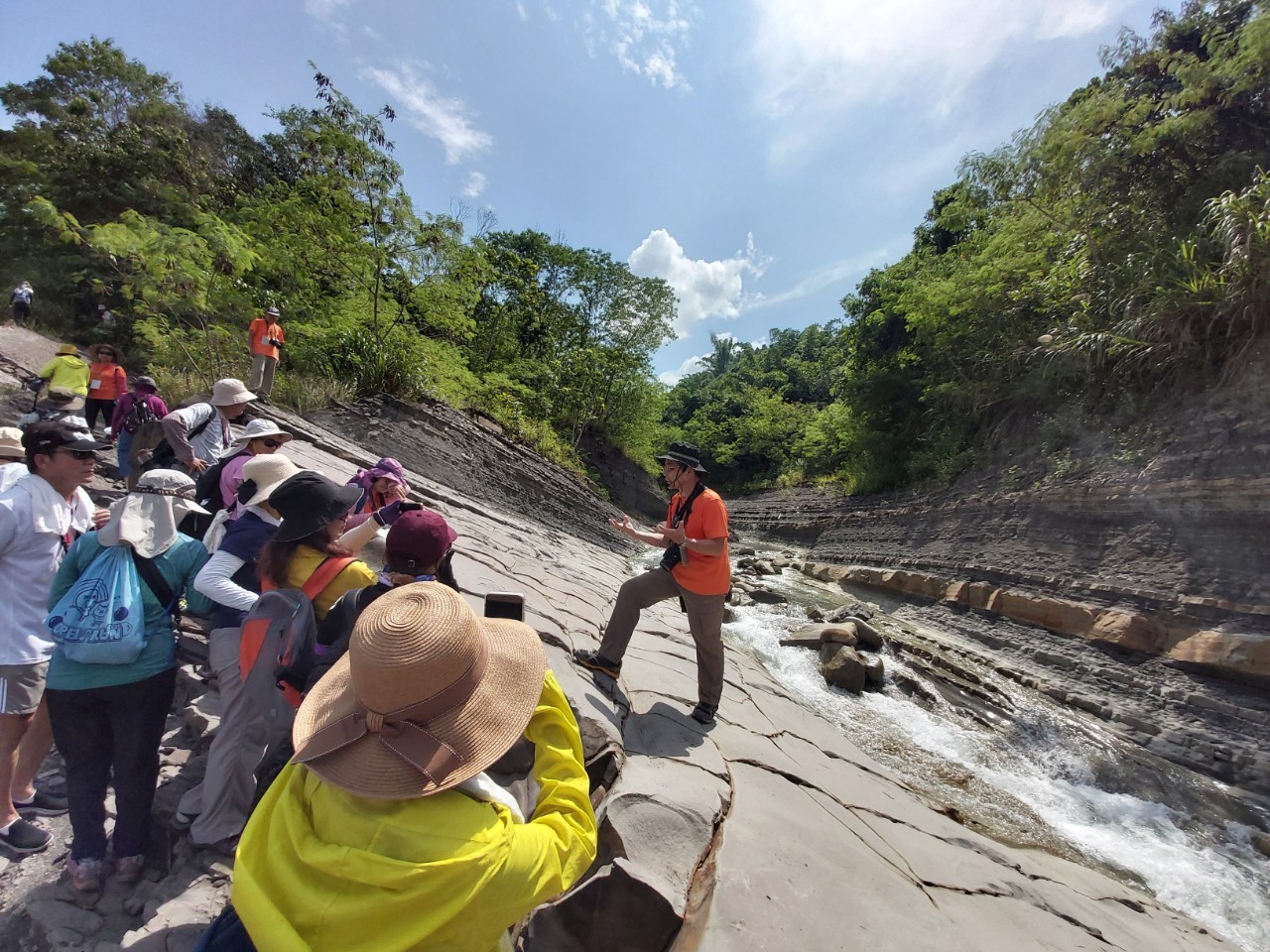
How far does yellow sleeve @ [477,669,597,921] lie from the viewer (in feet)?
3.58

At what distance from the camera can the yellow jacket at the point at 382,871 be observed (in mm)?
943

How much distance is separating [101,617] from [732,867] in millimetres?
2577

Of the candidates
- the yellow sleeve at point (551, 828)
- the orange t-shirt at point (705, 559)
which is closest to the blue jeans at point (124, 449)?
the orange t-shirt at point (705, 559)

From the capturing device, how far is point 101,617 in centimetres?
→ 197

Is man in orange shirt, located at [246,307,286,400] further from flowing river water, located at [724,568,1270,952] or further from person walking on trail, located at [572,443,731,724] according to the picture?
flowing river water, located at [724,568,1270,952]

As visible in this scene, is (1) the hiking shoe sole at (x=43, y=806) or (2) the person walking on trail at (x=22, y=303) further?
(2) the person walking on trail at (x=22, y=303)

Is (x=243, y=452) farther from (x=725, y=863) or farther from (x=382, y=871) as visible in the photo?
(x=725, y=863)

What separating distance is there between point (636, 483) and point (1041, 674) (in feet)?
62.6

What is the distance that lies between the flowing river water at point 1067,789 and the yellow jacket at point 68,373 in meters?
8.69

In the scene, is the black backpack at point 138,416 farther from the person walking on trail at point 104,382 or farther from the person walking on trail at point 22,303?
the person walking on trail at point 22,303

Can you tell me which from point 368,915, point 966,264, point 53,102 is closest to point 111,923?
point 368,915

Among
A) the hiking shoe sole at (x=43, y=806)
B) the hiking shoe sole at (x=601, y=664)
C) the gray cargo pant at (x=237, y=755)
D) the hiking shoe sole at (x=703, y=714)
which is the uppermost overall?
the hiking shoe sole at (x=601, y=664)

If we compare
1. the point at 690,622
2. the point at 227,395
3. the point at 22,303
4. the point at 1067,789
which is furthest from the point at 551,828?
the point at 22,303

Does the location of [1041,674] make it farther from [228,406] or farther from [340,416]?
[340,416]
